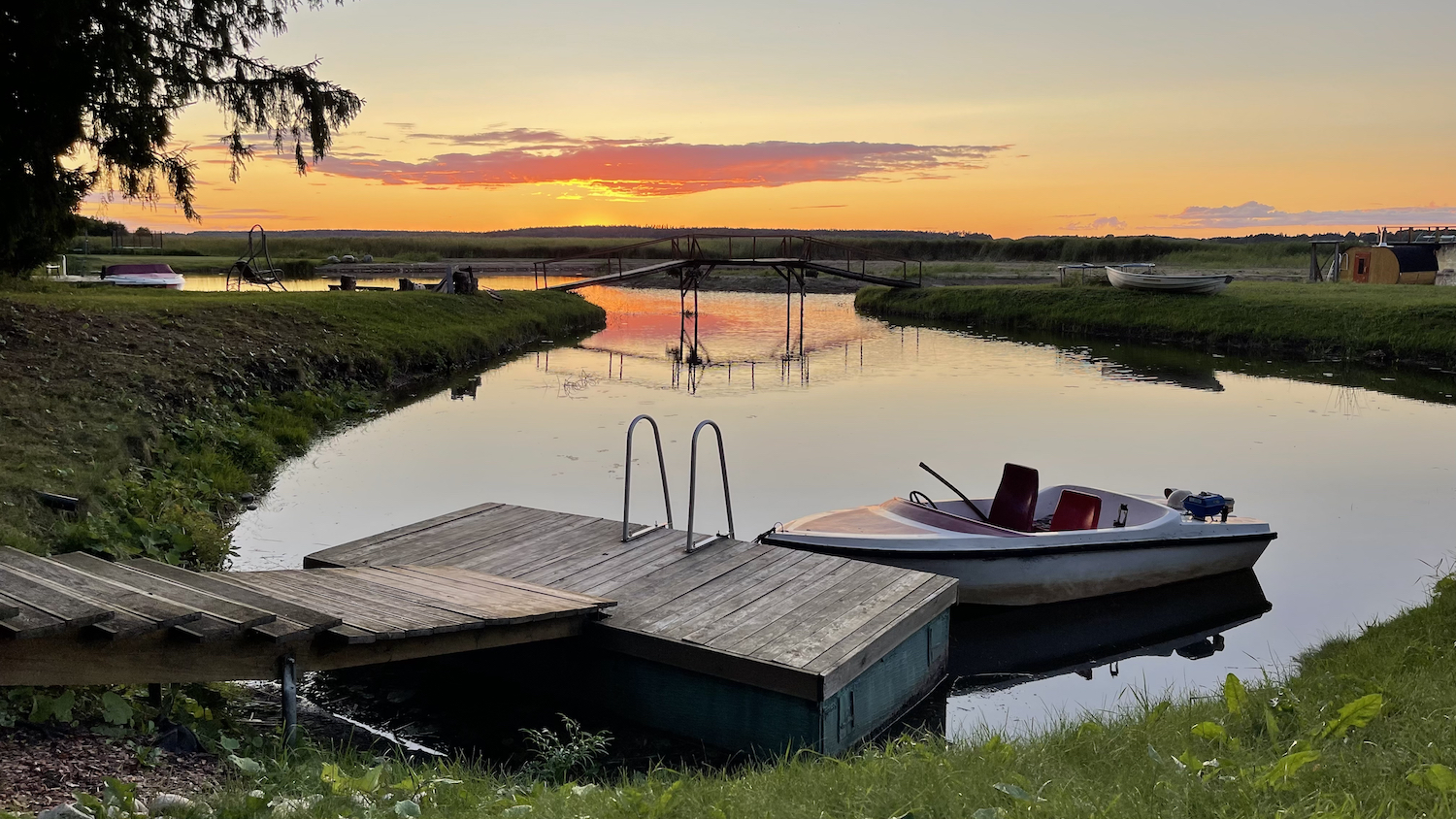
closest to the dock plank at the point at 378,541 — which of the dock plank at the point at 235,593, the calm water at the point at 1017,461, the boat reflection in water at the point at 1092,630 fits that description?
the calm water at the point at 1017,461

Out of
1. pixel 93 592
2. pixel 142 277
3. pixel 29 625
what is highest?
pixel 142 277

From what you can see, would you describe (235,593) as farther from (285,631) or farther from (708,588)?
(708,588)

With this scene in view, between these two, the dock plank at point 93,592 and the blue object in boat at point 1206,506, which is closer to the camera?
the dock plank at point 93,592

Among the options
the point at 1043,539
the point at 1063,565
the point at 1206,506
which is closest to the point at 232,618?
the point at 1043,539

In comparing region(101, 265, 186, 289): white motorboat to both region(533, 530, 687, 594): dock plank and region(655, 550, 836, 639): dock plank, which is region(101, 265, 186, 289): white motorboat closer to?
region(533, 530, 687, 594): dock plank

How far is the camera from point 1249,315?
4144 cm

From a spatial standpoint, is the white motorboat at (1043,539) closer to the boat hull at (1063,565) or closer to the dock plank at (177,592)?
the boat hull at (1063,565)

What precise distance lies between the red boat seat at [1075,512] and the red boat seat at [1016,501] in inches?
12.5

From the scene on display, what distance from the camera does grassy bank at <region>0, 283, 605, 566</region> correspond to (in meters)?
10.8

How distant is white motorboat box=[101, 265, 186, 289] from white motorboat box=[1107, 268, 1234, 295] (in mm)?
39952

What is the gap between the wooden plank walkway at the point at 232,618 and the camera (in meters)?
5.42

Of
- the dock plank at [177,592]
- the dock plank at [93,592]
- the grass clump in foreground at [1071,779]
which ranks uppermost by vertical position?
the dock plank at [93,592]

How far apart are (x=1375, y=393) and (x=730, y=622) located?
2526 centimetres

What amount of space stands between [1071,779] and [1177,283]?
153 ft
